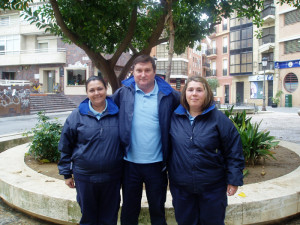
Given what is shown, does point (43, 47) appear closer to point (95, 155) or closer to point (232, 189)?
point (95, 155)

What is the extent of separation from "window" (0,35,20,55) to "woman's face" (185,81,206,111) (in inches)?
1272

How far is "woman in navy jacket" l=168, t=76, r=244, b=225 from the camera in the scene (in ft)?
7.66

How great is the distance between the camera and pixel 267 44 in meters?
32.8

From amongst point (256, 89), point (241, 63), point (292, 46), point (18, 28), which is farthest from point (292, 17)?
point (18, 28)

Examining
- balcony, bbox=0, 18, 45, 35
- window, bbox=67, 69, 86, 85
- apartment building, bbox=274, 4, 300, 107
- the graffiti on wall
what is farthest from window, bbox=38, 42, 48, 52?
apartment building, bbox=274, 4, 300, 107

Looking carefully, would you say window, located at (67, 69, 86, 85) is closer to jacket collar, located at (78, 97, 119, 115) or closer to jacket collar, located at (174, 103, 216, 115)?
jacket collar, located at (78, 97, 119, 115)

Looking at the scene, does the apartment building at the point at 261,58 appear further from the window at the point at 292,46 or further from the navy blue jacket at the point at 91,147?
the navy blue jacket at the point at 91,147

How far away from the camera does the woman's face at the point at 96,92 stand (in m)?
2.69

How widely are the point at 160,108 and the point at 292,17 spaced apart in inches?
1297

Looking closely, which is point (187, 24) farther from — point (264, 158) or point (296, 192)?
point (296, 192)

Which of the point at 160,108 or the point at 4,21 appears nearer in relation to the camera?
the point at 160,108

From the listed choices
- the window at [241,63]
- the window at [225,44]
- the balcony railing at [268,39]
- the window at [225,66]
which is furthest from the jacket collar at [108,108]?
the window at [225,44]

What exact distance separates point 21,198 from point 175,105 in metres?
2.24

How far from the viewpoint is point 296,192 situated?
10.5 ft
